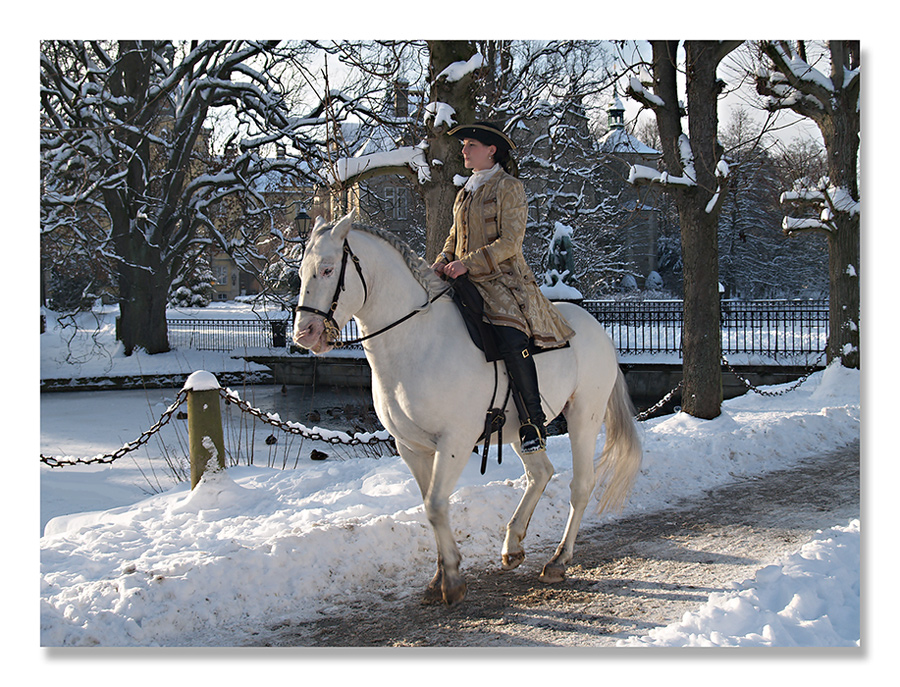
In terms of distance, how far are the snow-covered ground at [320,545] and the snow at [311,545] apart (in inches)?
0.4

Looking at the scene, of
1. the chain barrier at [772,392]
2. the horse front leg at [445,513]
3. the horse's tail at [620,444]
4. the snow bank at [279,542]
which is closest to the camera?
the snow bank at [279,542]

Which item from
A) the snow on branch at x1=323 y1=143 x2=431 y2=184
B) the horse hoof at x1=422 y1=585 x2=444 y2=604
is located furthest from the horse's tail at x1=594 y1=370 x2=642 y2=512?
the snow on branch at x1=323 y1=143 x2=431 y2=184

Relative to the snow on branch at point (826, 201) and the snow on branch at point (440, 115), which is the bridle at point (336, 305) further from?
the snow on branch at point (826, 201)

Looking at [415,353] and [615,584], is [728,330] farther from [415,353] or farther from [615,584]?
[415,353]

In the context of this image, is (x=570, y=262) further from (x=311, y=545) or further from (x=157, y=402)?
(x=311, y=545)

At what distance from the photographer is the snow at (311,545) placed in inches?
147

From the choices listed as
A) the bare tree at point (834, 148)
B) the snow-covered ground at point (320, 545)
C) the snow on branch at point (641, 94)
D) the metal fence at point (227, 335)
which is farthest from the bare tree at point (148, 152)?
the snow-covered ground at point (320, 545)

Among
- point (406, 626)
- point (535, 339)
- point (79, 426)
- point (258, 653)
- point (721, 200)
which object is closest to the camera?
point (258, 653)

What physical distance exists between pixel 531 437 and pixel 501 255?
3.66ft

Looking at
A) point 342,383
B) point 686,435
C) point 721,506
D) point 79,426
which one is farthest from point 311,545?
point 342,383

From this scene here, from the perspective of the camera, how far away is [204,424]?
5.71m

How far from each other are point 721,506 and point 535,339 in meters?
2.92

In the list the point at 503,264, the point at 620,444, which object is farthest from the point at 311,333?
the point at 620,444

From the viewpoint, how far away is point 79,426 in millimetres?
12547
